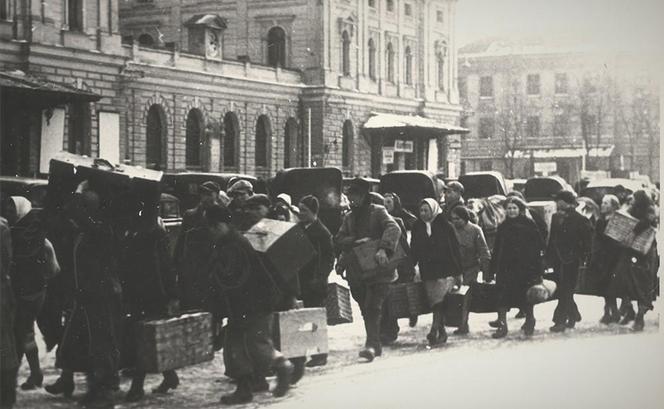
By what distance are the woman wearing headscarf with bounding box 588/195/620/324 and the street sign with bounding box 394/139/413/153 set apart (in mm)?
2473

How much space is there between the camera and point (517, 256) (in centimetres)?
816

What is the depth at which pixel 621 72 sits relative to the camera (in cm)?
829

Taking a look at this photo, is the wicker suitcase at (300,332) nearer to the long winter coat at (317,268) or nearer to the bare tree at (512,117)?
the long winter coat at (317,268)

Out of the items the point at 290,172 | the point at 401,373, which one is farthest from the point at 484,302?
the point at 290,172

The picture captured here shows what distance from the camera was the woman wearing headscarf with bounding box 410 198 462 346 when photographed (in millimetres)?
7977

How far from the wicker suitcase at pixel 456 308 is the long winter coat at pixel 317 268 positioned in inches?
68.0

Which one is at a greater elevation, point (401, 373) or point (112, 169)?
point (112, 169)

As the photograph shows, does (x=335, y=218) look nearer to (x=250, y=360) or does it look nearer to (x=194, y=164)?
(x=194, y=164)

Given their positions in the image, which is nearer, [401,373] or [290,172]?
[401,373]

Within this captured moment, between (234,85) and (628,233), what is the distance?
9118mm

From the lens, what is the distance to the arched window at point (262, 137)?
12423mm

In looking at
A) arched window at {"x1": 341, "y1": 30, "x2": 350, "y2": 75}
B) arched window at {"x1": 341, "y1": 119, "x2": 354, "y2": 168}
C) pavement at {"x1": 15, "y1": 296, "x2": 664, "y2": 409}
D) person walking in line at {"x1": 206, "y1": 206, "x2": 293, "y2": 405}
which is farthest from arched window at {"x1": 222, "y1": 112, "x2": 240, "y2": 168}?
person walking in line at {"x1": 206, "y1": 206, "x2": 293, "y2": 405}

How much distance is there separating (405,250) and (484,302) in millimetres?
930

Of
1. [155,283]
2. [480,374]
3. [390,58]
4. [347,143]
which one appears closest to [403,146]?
[347,143]
